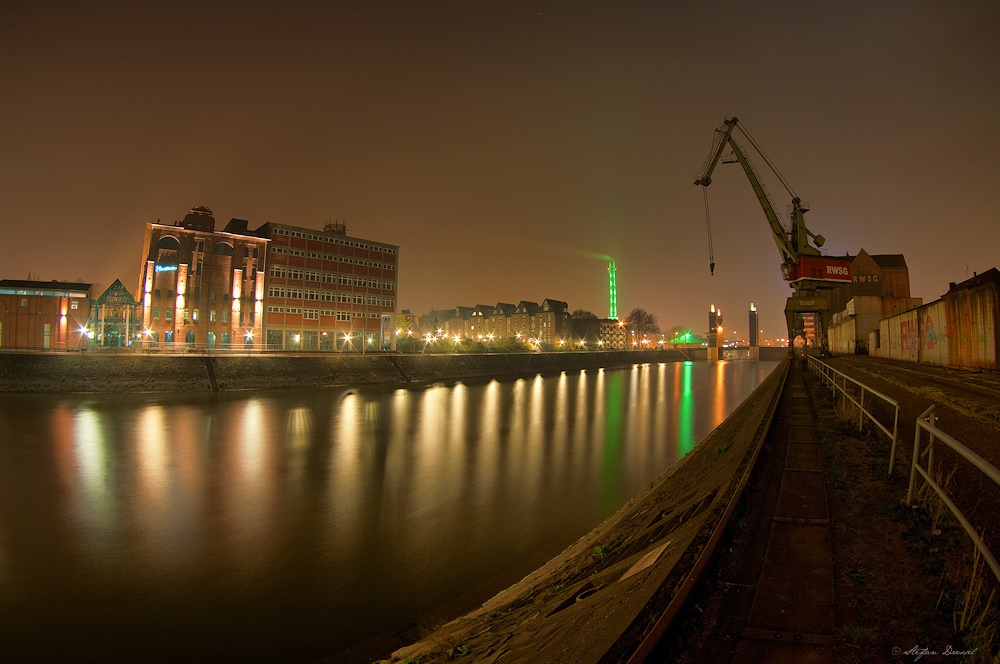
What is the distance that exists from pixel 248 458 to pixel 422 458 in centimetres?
522

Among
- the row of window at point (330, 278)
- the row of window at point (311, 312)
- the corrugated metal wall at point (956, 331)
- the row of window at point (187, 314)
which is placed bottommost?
the corrugated metal wall at point (956, 331)

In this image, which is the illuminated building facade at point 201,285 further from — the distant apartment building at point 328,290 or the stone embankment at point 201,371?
the stone embankment at point 201,371

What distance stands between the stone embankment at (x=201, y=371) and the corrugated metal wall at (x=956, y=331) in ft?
115

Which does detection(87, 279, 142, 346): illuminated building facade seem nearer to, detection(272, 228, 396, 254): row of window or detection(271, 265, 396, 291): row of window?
detection(271, 265, 396, 291): row of window

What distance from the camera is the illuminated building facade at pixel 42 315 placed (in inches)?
1791

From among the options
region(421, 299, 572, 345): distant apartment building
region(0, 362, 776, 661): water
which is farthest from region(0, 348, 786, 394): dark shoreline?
region(421, 299, 572, 345): distant apartment building

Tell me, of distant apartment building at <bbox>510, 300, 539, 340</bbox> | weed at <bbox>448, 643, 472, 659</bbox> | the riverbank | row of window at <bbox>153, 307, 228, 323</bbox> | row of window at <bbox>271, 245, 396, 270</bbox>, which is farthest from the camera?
distant apartment building at <bbox>510, 300, 539, 340</bbox>

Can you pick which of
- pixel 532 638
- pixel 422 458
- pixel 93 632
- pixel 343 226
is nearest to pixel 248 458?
pixel 422 458

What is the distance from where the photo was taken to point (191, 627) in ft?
18.4

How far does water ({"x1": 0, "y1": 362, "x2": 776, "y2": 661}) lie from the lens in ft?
18.7

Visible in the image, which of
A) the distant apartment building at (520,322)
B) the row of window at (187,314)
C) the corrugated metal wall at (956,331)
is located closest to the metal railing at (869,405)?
the corrugated metal wall at (956,331)

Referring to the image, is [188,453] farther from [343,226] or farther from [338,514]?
[343,226]

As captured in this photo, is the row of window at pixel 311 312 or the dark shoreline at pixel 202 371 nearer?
the dark shoreline at pixel 202 371

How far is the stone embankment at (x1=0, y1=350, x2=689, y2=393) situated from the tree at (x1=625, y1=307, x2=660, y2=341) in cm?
9125
